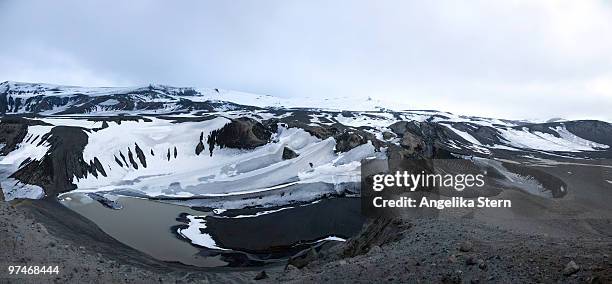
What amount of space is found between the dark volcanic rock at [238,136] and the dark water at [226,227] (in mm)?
22824

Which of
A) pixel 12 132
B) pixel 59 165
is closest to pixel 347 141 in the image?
pixel 59 165

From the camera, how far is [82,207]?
3903cm

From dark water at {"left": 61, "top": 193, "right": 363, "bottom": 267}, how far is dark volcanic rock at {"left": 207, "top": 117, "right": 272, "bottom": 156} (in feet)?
74.9

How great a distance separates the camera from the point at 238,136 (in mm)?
67375

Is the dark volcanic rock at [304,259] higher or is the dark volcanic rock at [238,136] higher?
the dark volcanic rock at [238,136]

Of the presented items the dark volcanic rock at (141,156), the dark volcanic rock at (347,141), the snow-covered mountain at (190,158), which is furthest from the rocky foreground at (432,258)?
the dark volcanic rock at (141,156)

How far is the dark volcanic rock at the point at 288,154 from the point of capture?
57844 millimetres

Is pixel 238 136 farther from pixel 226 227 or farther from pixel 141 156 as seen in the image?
pixel 226 227

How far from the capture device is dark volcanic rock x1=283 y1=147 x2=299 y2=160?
5784 cm

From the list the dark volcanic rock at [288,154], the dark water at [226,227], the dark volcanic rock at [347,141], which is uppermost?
the dark volcanic rock at [347,141]

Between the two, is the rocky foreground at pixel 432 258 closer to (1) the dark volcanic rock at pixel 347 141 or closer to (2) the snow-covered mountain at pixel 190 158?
(2) the snow-covered mountain at pixel 190 158

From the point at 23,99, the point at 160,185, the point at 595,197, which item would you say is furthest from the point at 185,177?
the point at 23,99

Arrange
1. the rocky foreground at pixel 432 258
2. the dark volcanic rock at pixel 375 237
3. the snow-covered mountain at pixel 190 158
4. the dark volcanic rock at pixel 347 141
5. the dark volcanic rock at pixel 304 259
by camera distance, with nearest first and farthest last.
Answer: the rocky foreground at pixel 432 258, the dark volcanic rock at pixel 375 237, the dark volcanic rock at pixel 304 259, the snow-covered mountain at pixel 190 158, the dark volcanic rock at pixel 347 141

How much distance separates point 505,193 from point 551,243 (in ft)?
92.0
